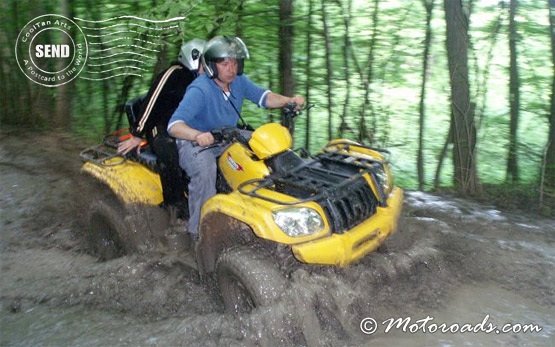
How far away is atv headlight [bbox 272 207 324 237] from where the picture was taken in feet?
10.4

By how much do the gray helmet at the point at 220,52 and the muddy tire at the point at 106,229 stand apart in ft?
5.02

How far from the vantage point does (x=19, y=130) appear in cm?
917

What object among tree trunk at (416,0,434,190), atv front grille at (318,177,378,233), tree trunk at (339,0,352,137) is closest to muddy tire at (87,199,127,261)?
atv front grille at (318,177,378,233)

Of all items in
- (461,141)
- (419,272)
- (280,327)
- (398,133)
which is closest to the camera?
(280,327)

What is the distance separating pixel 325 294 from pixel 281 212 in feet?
1.92

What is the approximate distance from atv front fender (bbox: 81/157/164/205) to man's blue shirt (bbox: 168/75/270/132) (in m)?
0.74

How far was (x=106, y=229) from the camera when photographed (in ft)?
15.7

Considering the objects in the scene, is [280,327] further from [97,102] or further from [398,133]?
[97,102]

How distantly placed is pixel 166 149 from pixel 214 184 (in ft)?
2.03

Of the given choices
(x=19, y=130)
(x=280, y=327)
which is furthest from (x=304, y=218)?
(x=19, y=130)

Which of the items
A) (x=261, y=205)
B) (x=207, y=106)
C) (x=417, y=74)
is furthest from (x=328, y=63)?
(x=261, y=205)

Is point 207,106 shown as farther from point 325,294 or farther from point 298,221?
point 325,294

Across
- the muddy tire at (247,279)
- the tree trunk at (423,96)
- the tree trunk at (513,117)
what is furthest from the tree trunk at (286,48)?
the muddy tire at (247,279)

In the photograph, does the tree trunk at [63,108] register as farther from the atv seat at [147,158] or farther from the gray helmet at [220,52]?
the gray helmet at [220,52]
